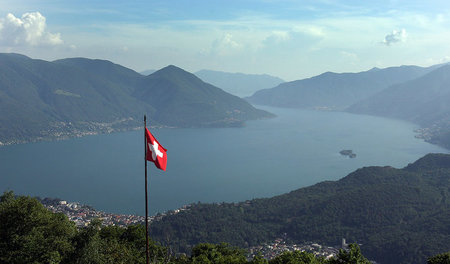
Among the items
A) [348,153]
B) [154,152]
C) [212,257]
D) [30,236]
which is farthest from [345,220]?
[348,153]

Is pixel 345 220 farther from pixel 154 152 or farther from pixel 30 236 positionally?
pixel 154 152

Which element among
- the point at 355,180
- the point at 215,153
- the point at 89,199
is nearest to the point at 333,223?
the point at 355,180

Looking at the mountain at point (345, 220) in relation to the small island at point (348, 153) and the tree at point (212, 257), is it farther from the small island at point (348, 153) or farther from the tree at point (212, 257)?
the small island at point (348, 153)

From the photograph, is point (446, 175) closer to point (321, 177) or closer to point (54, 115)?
point (321, 177)

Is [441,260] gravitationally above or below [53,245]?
below

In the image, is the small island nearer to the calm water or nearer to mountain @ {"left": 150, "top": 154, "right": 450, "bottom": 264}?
the calm water

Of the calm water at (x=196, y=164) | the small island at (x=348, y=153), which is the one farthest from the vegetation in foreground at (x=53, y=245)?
the small island at (x=348, y=153)
